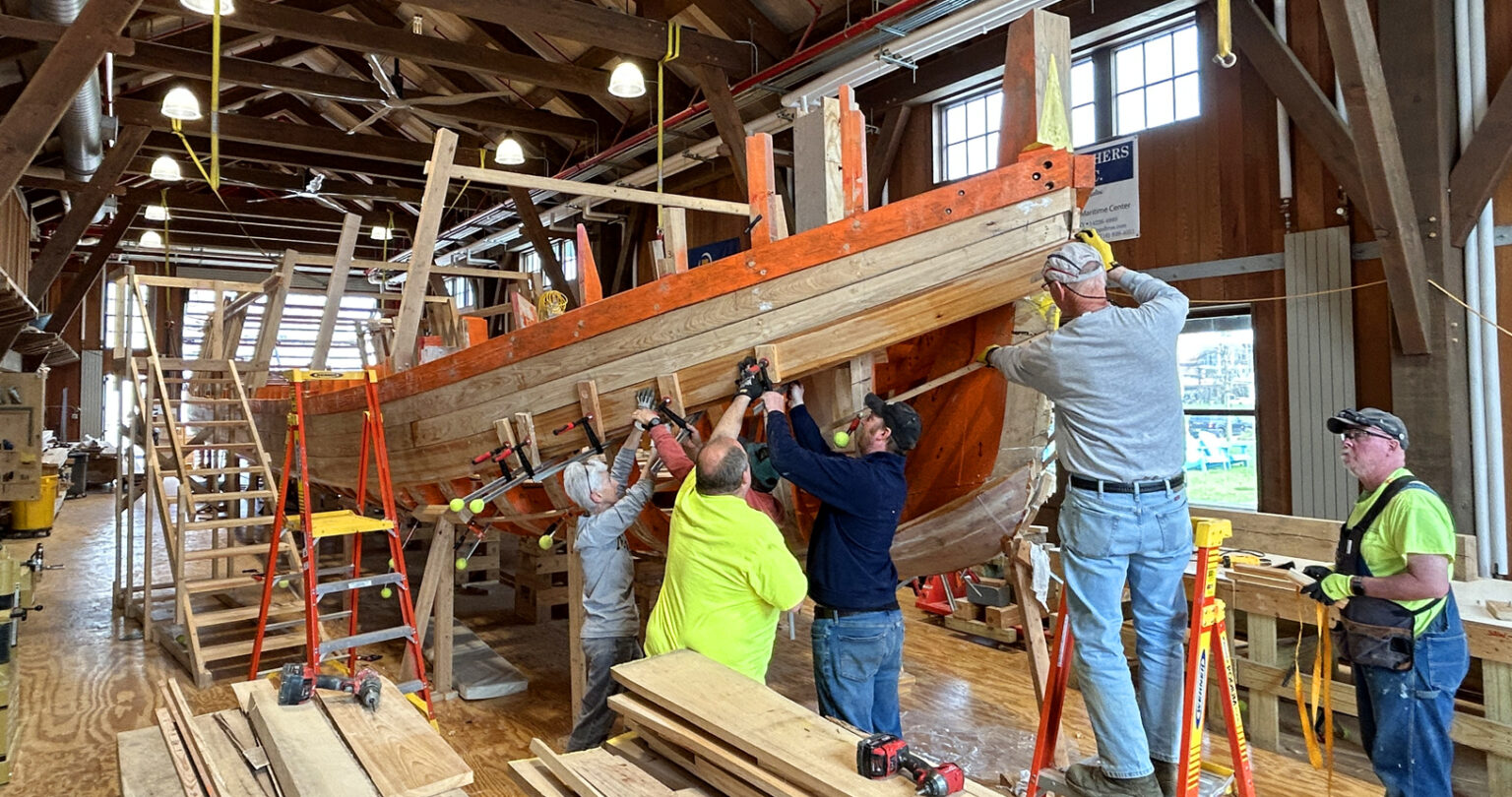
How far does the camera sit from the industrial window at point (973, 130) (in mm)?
6762

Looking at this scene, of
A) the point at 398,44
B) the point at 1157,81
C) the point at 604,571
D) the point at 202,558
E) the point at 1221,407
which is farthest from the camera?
the point at 398,44

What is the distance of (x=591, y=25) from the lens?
6.53 m

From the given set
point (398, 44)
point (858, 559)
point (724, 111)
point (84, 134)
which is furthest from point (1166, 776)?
point (84, 134)

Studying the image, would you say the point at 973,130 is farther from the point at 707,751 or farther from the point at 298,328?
the point at 298,328

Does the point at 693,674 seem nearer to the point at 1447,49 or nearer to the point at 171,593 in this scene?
the point at 1447,49

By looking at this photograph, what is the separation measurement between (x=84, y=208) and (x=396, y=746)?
894cm

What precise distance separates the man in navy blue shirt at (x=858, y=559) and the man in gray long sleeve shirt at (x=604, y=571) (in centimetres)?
75

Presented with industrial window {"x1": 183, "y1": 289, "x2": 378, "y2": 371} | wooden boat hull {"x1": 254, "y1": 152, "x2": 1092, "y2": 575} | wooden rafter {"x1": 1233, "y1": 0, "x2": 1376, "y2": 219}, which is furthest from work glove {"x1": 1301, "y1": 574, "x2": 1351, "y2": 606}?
industrial window {"x1": 183, "y1": 289, "x2": 378, "y2": 371}

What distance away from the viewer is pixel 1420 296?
14.6ft

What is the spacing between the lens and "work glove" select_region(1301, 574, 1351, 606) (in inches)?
106

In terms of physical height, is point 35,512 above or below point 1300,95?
below

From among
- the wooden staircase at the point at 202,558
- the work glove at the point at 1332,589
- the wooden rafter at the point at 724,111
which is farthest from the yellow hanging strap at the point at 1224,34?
the wooden rafter at the point at 724,111

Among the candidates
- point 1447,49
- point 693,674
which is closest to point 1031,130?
point 693,674

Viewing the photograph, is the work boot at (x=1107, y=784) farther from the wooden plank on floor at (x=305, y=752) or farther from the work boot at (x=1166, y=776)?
the wooden plank on floor at (x=305, y=752)
